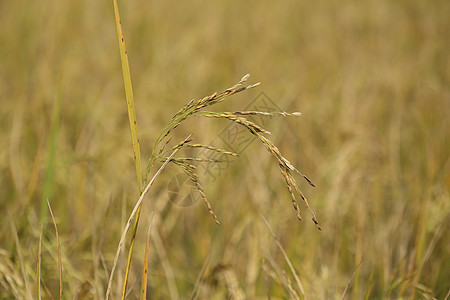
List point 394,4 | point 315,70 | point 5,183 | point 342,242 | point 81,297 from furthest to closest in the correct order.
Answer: point 394,4 → point 315,70 → point 5,183 → point 342,242 → point 81,297

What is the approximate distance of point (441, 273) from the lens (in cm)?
120

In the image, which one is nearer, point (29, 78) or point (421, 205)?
point (421, 205)

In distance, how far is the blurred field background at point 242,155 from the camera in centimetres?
119

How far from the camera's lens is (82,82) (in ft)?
8.23

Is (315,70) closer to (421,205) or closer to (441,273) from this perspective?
(421,205)

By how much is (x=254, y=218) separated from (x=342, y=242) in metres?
0.32

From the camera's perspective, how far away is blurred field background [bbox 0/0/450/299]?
1190 millimetres

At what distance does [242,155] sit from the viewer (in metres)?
1.99

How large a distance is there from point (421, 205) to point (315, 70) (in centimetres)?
173

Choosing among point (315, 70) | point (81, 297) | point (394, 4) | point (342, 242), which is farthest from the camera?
point (394, 4)

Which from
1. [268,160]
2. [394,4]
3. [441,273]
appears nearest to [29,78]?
[268,160]

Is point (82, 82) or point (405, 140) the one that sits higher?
point (82, 82)

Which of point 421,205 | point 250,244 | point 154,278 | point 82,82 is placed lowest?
point 154,278

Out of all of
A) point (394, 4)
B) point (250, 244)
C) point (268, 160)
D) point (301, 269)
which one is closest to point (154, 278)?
point (250, 244)
